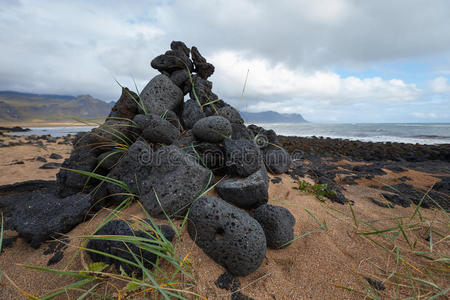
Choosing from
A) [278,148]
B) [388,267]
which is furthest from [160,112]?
[388,267]

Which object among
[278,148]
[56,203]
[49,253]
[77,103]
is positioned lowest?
[49,253]

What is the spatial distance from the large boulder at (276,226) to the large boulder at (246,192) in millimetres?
215

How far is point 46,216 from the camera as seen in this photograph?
2023 millimetres

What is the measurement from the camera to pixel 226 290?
1470 mm

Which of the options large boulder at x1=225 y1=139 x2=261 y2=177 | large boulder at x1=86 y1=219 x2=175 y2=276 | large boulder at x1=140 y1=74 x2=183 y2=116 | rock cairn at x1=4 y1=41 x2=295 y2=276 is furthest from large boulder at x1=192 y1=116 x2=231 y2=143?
large boulder at x1=86 y1=219 x2=175 y2=276

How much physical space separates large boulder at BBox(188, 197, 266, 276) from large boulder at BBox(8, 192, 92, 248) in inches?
53.0

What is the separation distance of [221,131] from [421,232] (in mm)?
2704

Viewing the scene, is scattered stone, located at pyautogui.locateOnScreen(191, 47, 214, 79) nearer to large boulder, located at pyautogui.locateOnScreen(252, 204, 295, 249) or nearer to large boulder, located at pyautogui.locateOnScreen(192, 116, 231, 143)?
large boulder, located at pyautogui.locateOnScreen(192, 116, 231, 143)

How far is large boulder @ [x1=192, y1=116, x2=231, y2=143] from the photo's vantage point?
8.86ft

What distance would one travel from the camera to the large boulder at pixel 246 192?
7.09 feet

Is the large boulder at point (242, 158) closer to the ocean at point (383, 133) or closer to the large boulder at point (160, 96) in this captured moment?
the large boulder at point (160, 96)

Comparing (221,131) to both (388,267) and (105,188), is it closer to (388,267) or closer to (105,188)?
(105,188)

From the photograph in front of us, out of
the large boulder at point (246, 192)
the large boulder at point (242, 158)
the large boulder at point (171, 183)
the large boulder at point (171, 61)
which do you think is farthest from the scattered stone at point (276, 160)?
the large boulder at point (171, 61)

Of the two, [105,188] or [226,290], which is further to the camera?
[105,188]
